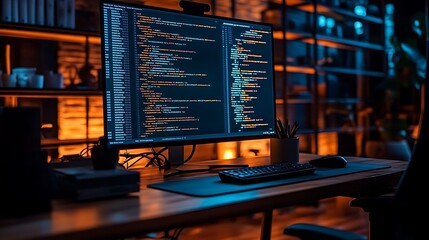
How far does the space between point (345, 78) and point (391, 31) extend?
1.14m

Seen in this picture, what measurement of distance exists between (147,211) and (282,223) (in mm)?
3006

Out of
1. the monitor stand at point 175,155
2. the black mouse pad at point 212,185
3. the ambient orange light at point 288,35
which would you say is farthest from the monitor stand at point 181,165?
the ambient orange light at point 288,35

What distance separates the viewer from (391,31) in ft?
19.8

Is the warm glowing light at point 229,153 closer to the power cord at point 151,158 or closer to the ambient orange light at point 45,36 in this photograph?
the ambient orange light at point 45,36

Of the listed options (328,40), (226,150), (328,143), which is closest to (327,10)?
(328,40)

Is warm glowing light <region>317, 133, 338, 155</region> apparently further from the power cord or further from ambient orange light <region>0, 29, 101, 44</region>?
the power cord

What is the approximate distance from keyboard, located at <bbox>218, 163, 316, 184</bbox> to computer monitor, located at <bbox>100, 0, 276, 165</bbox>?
0.84 feet

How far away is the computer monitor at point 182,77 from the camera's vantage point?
1.27 metres

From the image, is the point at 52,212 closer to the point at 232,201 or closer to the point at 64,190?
the point at 64,190

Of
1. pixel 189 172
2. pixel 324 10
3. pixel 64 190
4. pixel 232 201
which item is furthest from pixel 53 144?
pixel 324 10

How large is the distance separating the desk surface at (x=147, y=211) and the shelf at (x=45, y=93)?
1.94m

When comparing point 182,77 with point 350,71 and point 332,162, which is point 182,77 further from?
point 350,71

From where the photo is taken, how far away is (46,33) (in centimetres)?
301

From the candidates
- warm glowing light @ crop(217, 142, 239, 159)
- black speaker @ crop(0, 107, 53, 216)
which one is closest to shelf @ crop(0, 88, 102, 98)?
warm glowing light @ crop(217, 142, 239, 159)
